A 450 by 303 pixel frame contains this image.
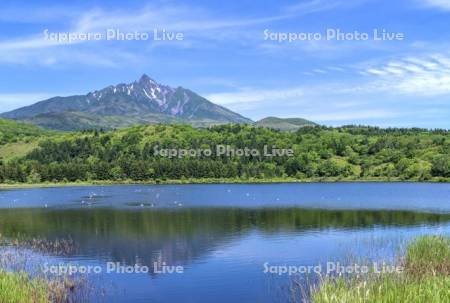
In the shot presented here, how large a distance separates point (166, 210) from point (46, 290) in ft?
235

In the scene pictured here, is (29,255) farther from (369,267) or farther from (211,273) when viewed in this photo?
(369,267)

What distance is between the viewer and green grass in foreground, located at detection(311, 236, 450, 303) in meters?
23.4

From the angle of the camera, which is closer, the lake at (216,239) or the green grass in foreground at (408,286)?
the green grass in foreground at (408,286)

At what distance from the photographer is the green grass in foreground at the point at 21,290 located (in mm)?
29136

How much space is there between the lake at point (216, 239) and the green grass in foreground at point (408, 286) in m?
3.38

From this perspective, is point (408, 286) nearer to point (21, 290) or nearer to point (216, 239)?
point (21, 290)

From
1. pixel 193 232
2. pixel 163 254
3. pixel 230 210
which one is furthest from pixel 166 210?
pixel 163 254

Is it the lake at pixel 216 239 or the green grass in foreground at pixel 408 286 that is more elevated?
the green grass in foreground at pixel 408 286

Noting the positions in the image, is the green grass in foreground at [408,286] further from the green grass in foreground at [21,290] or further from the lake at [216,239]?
the green grass in foreground at [21,290]

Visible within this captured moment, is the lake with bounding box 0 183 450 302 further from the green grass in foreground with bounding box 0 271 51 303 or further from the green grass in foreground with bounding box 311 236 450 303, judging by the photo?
the green grass in foreground with bounding box 0 271 51 303

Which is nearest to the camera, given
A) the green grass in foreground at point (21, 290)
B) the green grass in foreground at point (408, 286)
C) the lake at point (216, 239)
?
the green grass in foreground at point (408, 286)

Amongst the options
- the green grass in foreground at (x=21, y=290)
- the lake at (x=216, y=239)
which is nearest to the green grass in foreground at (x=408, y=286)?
the lake at (x=216, y=239)

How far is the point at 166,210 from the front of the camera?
10619cm

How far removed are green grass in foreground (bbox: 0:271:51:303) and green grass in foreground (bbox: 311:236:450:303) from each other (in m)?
15.1
